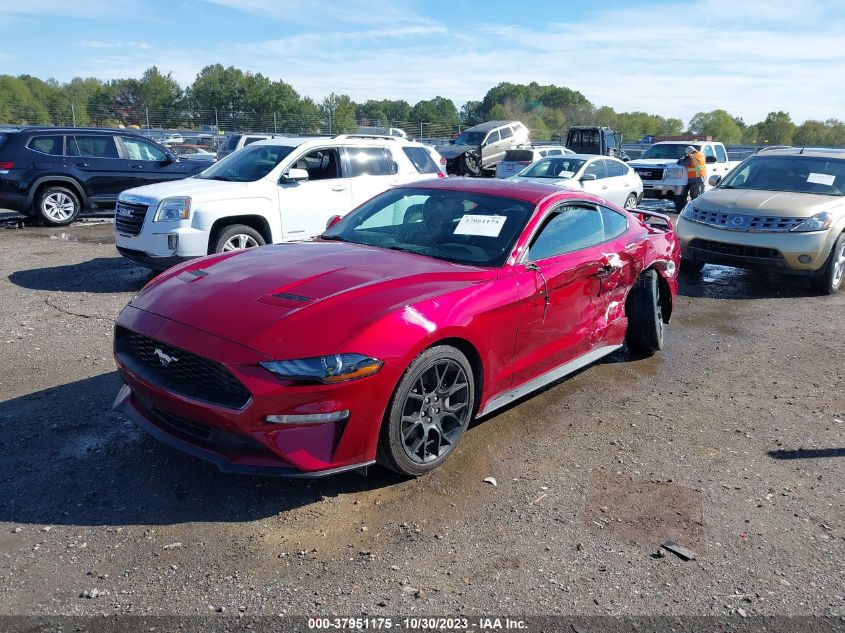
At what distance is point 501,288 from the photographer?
4047mm

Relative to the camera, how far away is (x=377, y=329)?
11.0 feet

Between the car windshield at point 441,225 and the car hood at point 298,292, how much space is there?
0.59 ft

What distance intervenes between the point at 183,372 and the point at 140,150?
11.0 meters

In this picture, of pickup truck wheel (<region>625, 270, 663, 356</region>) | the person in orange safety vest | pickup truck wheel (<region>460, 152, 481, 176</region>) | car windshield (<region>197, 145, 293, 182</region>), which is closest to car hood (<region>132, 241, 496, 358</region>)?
pickup truck wheel (<region>625, 270, 663, 356</region>)

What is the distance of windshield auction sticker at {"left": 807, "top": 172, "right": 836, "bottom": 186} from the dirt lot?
189 inches

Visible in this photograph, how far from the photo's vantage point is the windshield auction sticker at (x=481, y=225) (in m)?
4.46

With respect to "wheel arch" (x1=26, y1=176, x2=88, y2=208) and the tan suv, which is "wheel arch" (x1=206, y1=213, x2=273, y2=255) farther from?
"wheel arch" (x1=26, y1=176, x2=88, y2=208)

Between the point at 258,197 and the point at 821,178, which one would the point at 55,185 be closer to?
the point at 258,197

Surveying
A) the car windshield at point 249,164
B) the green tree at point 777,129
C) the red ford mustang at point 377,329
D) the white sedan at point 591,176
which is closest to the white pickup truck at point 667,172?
the white sedan at point 591,176

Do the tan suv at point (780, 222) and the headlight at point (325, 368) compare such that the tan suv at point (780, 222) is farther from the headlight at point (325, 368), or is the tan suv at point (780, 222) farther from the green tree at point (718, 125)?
the green tree at point (718, 125)

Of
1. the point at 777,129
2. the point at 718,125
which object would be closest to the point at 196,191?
the point at 777,129

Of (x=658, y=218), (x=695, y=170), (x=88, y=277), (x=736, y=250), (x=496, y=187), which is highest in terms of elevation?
(x=496, y=187)

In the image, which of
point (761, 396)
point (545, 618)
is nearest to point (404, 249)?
point (545, 618)

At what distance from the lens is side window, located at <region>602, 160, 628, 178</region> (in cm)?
1420
